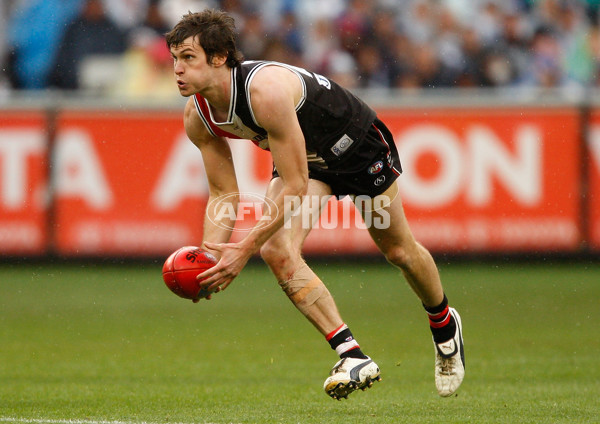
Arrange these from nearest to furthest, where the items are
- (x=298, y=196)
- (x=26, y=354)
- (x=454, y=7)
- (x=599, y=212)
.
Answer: (x=298, y=196), (x=26, y=354), (x=599, y=212), (x=454, y=7)

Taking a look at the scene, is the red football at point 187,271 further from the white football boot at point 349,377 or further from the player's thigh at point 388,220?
the player's thigh at point 388,220

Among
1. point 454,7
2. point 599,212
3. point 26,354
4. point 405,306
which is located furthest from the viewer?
point 454,7

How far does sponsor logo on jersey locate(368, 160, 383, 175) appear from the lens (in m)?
6.88

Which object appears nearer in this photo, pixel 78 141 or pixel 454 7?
pixel 78 141

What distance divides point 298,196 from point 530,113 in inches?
312

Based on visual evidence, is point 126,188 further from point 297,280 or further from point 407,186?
point 297,280

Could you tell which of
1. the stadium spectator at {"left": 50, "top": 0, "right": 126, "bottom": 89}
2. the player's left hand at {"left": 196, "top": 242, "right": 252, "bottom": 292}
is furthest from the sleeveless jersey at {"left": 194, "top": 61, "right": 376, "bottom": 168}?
the stadium spectator at {"left": 50, "top": 0, "right": 126, "bottom": 89}

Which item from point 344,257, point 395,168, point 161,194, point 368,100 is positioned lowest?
point 344,257

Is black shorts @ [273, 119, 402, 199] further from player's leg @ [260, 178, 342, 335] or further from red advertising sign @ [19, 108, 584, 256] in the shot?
red advertising sign @ [19, 108, 584, 256]

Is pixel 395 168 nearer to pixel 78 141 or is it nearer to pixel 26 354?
pixel 26 354

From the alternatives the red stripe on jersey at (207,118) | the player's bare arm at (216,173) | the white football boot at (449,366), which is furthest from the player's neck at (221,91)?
the white football boot at (449,366)

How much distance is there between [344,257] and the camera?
1353 cm

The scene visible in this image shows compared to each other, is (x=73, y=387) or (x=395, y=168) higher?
(x=395, y=168)

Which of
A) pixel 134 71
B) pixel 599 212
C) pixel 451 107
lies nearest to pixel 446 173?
pixel 451 107
